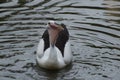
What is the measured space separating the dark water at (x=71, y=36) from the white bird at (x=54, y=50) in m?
0.19

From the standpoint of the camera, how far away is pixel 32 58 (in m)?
13.3

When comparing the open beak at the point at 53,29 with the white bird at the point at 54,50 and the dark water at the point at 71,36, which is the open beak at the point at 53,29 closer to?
the white bird at the point at 54,50

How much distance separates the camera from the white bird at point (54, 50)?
Result: 12266 mm

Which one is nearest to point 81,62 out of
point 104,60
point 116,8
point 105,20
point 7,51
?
point 104,60

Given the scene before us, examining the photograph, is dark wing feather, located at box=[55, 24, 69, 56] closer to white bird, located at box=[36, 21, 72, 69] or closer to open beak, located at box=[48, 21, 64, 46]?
white bird, located at box=[36, 21, 72, 69]

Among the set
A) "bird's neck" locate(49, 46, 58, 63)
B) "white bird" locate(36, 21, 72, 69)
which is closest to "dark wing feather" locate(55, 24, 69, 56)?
"white bird" locate(36, 21, 72, 69)

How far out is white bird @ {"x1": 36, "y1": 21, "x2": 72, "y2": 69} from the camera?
1227 cm

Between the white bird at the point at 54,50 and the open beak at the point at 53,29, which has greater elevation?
the open beak at the point at 53,29

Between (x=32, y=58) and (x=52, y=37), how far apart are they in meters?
1.35

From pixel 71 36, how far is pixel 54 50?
239 centimetres

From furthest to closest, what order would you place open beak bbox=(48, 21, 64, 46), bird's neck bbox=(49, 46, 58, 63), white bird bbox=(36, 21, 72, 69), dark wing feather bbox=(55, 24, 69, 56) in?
dark wing feather bbox=(55, 24, 69, 56) → bird's neck bbox=(49, 46, 58, 63) → white bird bbox=(36, 21, 72, 69) → open beak bbox=(48, 21, 64, 46)

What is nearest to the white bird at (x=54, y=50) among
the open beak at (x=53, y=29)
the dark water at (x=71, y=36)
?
the open beak at (x=53, y=29)

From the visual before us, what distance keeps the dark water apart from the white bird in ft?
0.61

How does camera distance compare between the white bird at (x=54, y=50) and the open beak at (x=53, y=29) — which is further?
the white bird at (x=54, y=50)
